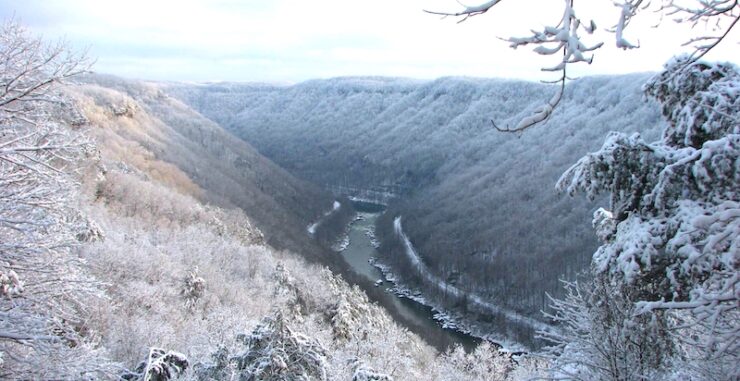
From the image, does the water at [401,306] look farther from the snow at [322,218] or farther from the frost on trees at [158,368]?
the frost on trees at [158,368]

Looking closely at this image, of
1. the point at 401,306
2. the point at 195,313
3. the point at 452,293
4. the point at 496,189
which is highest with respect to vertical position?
Result: the point at 195,313

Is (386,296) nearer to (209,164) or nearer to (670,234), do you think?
(209,164)

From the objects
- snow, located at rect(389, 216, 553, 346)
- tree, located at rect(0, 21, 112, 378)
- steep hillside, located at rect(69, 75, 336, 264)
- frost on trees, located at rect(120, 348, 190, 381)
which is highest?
tree, located at rect(0, 21, 112, 378)

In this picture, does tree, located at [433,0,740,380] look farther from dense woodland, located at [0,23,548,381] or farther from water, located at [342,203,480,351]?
water, located at [342,203,480,351]

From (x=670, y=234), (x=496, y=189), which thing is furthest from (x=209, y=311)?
(x=496, y=189)

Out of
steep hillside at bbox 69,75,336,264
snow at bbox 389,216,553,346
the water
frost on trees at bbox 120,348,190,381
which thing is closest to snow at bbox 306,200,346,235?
steep hillside at bbox 69,75,336,264

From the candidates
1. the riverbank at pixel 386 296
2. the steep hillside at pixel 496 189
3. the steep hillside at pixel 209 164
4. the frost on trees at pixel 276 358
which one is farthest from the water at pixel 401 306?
the frost on trees at pixel 276 358
